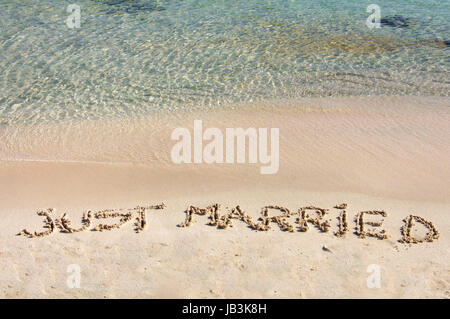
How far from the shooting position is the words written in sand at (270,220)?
16.5ft

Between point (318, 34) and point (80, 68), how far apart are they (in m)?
6.15

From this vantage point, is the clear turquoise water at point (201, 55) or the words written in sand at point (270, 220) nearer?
the words written in sand at point (270, 220)

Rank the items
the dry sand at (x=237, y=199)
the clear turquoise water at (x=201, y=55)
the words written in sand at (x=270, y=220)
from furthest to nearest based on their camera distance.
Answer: the clear turquoise water at (x=201, y=55)
the words written in sand at (x=270, y=220)
the dry sand at (x=237, y=199)

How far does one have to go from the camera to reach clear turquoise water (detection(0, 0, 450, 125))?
29.3 feet

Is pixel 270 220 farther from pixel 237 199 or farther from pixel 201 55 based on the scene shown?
pixel 201 55

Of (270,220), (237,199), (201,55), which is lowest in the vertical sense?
(270,220)

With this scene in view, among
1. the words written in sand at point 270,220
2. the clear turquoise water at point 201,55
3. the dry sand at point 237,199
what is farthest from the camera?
the clear turquoise water at point 201,55

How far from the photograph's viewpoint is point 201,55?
1070 centimetres

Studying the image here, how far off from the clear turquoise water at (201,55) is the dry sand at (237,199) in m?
0.76

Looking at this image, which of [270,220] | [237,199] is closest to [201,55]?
[237,199]

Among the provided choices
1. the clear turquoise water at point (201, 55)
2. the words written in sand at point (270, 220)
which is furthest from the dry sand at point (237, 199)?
the clear turquoise water at point (201, 55)

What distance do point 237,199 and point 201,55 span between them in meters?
5.85

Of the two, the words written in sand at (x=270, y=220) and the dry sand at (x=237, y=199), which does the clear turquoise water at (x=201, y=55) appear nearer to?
the dry sand at (x=237, y=199)

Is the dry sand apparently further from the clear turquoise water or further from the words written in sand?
the clear turquoise water
